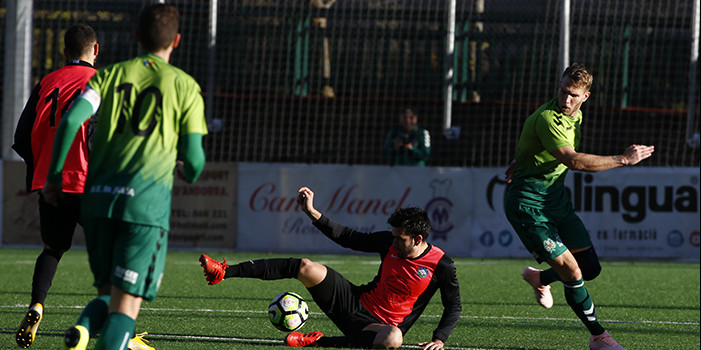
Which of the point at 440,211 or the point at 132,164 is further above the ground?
the point at 132,164

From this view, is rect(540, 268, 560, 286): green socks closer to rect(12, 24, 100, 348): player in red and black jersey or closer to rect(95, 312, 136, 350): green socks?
rect(12, 24, 100, 348): player in red and black jersey

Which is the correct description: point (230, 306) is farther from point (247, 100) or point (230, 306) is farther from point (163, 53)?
point (247, 100)

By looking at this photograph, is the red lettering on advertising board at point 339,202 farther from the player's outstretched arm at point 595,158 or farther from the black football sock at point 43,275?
the black football sock at point 43,275

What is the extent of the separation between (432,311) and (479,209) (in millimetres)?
5982

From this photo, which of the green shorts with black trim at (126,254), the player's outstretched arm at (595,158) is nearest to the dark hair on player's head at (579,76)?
the player's outstretched arm at (595,158)

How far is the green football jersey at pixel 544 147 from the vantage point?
17.6 feet

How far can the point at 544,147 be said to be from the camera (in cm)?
548

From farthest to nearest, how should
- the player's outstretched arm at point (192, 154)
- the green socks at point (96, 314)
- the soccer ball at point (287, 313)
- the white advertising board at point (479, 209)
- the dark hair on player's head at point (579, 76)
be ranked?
the white advertising board at point (479, 209) → the dark hair on player's head at point (579, 76) → the soccer ball at point (287, 313) → the green socks at point (96, 314) → the player's outstretched arm at point (192, 154)

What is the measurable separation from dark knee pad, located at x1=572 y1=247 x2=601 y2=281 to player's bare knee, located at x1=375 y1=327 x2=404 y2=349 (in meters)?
1.37

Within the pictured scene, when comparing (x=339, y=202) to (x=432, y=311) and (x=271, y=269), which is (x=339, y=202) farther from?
(x=271, y=269)

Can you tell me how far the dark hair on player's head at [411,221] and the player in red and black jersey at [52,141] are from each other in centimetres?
165

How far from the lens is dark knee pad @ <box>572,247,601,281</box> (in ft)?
18.6

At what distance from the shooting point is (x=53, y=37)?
585 inches

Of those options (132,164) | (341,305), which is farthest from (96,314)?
(341,305)
